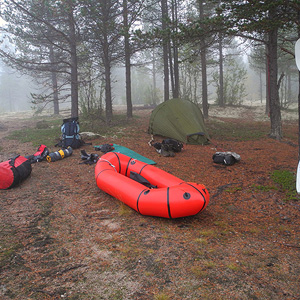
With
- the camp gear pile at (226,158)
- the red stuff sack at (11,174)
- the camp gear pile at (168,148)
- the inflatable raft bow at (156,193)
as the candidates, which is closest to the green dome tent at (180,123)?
the camp gear pile at (168,148)

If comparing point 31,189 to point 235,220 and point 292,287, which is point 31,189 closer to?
point 235,220

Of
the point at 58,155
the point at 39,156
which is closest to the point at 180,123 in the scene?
the point at 58,155

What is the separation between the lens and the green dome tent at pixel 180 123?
9048 millimetres

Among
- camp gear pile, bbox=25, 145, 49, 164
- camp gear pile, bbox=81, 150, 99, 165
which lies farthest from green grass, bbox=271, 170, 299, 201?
camp gear pile, bbox=25, 145, 49, 164

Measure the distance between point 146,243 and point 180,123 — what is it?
6.77 meters

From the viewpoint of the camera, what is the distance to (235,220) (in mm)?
3824

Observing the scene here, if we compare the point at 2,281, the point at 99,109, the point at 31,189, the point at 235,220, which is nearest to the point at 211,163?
the point at 235,220

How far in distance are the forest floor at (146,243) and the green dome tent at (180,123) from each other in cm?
328

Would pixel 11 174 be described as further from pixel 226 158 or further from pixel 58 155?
pixel 226 158

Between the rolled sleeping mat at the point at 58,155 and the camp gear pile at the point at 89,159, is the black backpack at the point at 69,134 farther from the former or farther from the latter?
the camp gear pile at the point at 89,159

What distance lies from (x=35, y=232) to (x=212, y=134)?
29.1 ft

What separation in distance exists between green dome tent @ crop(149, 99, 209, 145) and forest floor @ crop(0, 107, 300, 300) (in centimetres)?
328

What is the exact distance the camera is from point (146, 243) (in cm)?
304

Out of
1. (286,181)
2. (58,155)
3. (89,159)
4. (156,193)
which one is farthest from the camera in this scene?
(58,155)
